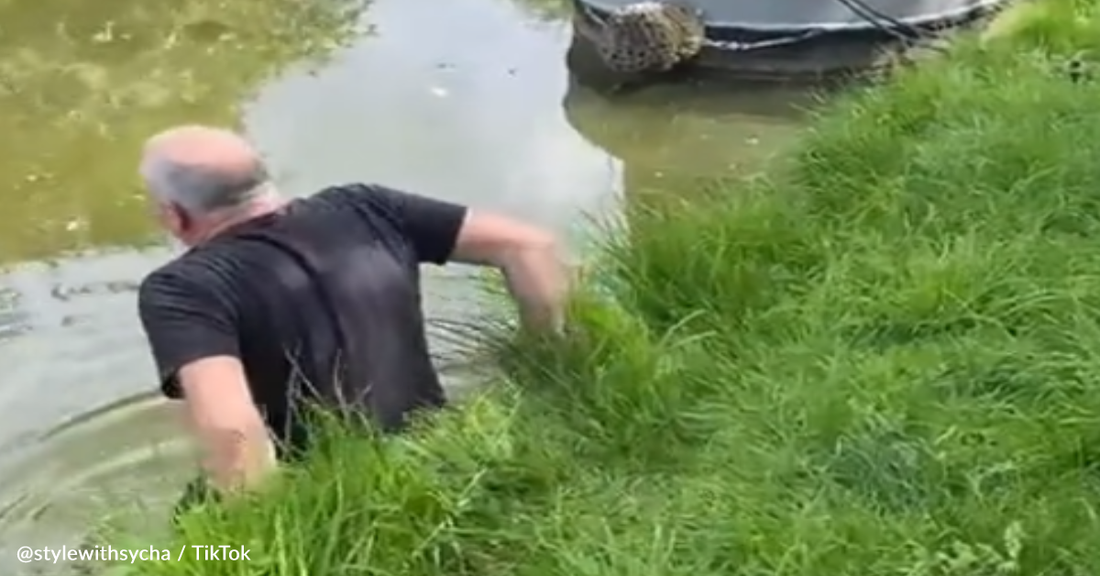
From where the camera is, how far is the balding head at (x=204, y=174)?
3.62 meters

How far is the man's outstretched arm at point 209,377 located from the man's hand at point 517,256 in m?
0.59

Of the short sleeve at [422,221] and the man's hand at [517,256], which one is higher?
the short sleeve at [422,221]

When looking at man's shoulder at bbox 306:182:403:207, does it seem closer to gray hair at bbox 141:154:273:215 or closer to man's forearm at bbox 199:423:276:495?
gray hair at bbox 141:154:273:215

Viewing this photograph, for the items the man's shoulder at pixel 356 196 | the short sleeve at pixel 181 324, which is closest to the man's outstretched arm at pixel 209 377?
the short sleeve at pixel 181 324

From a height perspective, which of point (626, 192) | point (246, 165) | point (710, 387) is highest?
point (246, 165)

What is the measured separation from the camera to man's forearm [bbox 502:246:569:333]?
12.9ft

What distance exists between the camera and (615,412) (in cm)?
392

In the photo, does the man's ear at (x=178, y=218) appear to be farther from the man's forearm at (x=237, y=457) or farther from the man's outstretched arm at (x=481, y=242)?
the man's forearm at (x=237, y=457)

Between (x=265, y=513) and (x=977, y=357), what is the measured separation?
60.8 inches

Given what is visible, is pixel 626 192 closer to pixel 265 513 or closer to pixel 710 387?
pixel 710 387

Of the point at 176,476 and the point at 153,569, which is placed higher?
the point at 153,569

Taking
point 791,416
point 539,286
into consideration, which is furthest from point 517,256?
point 791,416

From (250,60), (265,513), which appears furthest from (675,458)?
(250,60)

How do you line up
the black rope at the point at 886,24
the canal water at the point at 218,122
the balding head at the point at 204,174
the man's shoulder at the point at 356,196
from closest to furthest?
the balding head at the point at 204,174 < the man's shoulder at the point at 356,196 < the canal water at the point at 218,122 < the black rope at the point at 886,24
